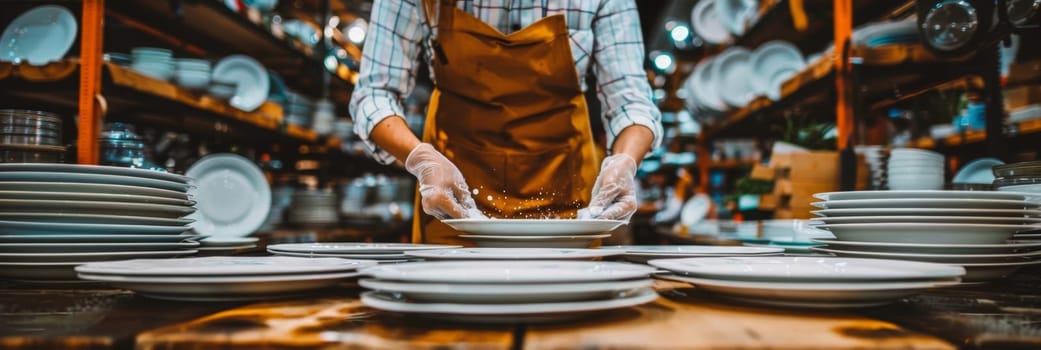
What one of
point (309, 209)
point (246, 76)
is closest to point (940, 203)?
point (246, 76)

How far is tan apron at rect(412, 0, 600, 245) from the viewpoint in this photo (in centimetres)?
159

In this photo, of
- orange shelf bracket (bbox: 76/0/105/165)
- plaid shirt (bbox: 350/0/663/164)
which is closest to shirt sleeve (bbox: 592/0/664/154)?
plaid shirt (bbox: 350/0/663/164)

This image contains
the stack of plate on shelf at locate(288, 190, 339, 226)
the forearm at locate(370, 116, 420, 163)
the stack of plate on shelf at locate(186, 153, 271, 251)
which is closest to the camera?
the forearm at locate(370, 116, 420, 163)

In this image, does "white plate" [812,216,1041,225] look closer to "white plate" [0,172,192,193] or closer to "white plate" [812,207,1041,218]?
"white plate" [812,207,1041,218]

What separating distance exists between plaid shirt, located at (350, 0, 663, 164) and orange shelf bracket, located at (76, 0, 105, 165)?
940 mm

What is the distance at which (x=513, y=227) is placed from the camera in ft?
3.31

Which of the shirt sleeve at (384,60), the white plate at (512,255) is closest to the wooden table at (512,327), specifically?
the white plate at (512,255)

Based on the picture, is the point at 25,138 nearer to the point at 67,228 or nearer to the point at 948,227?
the point at 67,228

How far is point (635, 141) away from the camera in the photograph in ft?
5.30

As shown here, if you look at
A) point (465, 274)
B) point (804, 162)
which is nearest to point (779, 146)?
point (804, 162)

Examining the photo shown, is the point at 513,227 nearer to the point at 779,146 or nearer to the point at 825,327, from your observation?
→ the point at 825,327

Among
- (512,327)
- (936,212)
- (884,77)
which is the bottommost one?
(512,327)

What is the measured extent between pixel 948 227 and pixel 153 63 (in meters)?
2.67

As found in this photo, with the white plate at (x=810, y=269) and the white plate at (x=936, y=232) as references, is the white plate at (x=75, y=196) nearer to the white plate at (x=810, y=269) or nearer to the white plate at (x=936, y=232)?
the white plate at (x=810, y=269)
